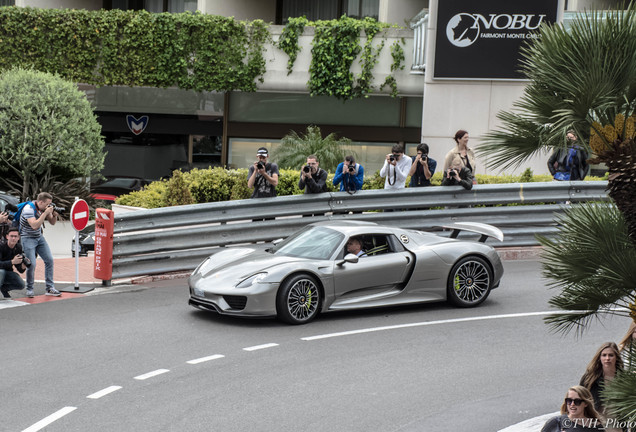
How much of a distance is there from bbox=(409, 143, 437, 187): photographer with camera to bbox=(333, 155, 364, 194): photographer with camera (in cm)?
112

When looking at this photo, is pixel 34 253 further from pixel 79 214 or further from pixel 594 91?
pixel 594 91

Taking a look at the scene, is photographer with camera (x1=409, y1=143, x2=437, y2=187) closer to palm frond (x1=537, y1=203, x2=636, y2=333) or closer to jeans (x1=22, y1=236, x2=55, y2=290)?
jeans (x1=22, y1=236, x2=55, y2=290)

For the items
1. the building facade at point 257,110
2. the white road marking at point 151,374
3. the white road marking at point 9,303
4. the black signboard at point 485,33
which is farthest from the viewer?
the building facade at point 257,110

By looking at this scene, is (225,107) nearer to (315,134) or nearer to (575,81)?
(315,134)

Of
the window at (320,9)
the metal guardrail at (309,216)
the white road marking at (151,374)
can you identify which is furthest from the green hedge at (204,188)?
the window at (320,9)

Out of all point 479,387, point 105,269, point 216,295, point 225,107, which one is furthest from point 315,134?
point 479,387

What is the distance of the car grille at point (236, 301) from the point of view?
11.6m

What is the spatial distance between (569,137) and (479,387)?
380 centimetres

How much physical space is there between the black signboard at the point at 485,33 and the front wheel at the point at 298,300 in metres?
11.7

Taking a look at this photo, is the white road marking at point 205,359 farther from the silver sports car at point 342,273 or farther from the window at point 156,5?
the window at point 156,5

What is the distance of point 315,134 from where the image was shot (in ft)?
76.9

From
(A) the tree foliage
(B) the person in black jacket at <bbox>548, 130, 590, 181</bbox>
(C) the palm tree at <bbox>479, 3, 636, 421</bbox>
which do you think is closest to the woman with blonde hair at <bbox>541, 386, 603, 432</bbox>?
(C) the palm tree at <bbox>479, 3, 636, 421</bbox>

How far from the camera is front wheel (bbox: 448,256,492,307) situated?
Answer: 12.8 m

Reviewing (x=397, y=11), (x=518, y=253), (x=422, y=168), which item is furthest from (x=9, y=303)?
(x=397, y=11)
